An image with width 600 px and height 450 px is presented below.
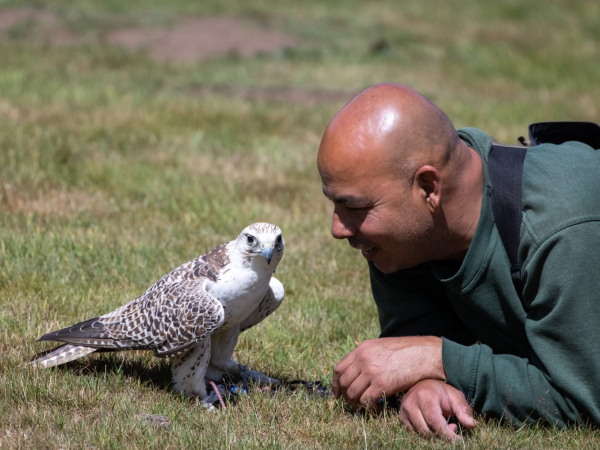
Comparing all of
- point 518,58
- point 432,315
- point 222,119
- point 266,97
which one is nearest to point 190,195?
point 222,119

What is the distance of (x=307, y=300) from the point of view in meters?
5.11

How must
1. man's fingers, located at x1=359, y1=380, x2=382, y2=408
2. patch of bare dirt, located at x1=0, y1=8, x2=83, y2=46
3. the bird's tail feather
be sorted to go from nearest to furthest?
man's fingers, located at x1=359, y1=380, x2=382, y2=408 < the bird's tail feather < patch of bare dirt, located at x1=0, y1=8, x2=83, y2=46

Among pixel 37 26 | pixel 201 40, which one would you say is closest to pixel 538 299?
pixel 201 40

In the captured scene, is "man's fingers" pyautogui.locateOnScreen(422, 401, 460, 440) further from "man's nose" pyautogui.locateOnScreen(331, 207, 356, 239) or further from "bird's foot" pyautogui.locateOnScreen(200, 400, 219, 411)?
"bird's foot" pyautogui.locateOnScreen(200, 400, 219, 411)

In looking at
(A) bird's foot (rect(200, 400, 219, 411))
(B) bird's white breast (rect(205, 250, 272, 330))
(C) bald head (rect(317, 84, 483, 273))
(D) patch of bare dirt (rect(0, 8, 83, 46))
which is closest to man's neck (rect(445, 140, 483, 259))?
(C) bald head (rect(317, 84, 483, 273))

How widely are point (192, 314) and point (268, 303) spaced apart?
1.79ft

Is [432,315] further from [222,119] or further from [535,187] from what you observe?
[222,119]

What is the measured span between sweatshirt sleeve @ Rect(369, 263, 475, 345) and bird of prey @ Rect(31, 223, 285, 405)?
1.81 ft

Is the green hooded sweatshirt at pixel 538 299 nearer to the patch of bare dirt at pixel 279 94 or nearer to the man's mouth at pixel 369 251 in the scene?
the man's mouth at pixel 369 251

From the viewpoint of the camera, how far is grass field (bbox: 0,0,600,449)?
3.55m

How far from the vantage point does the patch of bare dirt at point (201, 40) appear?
546 inches

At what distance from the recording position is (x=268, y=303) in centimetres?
409

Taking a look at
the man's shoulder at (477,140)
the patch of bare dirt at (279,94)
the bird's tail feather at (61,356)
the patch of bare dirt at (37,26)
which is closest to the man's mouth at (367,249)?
the man's shoulder at (477,140)

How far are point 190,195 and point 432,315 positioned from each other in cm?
347
